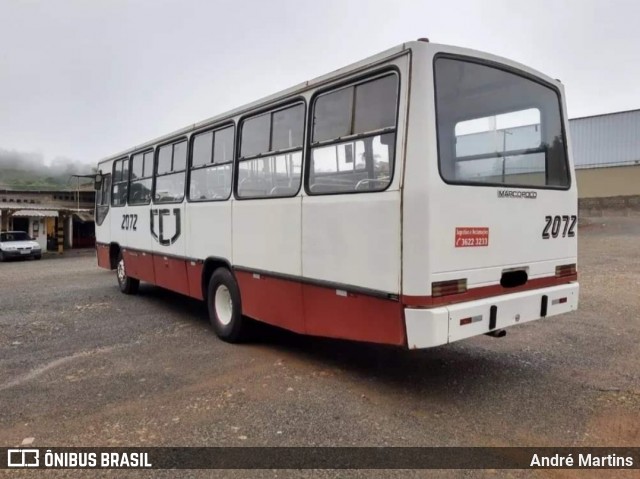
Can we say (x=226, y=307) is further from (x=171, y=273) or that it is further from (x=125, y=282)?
(x=125, y=282)

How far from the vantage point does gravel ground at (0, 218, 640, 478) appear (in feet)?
12.6

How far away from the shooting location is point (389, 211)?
4203mm

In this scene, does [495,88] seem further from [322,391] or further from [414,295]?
[322,391]

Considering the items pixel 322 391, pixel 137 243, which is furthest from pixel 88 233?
pixel 322 391

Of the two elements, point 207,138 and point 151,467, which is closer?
point 151,467

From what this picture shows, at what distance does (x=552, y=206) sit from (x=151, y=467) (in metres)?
4.35

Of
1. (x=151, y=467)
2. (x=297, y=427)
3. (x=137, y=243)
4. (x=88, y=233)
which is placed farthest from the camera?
(x=88, y=233)

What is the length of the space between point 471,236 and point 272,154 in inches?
99.0

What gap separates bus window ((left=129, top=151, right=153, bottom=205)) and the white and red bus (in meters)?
2.80

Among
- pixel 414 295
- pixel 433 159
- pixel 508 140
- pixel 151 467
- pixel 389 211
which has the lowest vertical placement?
pixel 151 467

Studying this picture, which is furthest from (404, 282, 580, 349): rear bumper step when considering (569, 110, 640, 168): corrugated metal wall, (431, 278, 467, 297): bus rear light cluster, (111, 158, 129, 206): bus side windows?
(569, 110, 640, 168): corrugated metal wall

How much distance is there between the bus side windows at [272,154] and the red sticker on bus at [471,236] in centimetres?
182

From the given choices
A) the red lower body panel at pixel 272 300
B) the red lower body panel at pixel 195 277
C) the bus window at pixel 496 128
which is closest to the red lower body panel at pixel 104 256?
the red lower body panel at pixel 195 277

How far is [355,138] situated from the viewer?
15.1 ft
